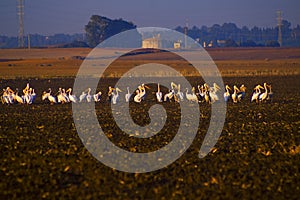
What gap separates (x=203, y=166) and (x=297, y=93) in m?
21.9

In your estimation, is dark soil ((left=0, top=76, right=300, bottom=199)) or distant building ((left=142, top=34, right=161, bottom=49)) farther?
distant building ((left=142, top=34, right=161, bottom=49))

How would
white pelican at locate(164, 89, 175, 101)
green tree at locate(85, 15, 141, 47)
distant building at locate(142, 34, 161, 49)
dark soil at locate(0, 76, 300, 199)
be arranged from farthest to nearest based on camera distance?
1. green tree at locate(85, 15, 141, 47)
2. distant building at locate(142, 34, 161, 49)
3. white pelican at locate(164, 89, 175, 101)
4. dark soil at locate(0, 76, 300, 199)

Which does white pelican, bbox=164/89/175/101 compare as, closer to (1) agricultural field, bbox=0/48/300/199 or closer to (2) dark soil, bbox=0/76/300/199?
(1) agricultural field, bbox=0/48/300/199

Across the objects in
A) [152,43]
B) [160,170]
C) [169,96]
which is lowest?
[160,170]

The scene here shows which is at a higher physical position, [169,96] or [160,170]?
[169,96]

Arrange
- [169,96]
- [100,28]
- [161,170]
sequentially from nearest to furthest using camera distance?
[161,170] < [169,96] < [100,28]

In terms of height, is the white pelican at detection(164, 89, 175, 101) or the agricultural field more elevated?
the white pelican at detection(164, 89, 175, 101)

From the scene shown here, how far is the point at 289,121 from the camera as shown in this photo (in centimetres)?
2117

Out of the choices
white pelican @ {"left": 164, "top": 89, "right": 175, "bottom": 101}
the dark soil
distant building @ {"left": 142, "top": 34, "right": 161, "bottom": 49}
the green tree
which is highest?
the green tree

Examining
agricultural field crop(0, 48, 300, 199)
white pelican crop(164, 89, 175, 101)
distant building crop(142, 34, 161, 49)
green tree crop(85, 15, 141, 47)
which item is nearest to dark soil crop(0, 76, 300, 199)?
agricultural field crop(0, 48, 300, 199)

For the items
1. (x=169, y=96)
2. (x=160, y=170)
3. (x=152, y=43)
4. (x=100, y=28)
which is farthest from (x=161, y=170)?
(x=100, y=28)

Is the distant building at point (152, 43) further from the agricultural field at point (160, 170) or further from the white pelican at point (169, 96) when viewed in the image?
the agricultural field at point (160, 170)


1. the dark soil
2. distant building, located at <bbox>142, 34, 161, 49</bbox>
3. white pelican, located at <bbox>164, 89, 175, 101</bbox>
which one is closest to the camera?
the dark soil

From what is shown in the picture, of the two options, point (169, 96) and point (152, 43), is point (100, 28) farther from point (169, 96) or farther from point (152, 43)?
point (169, 96)
